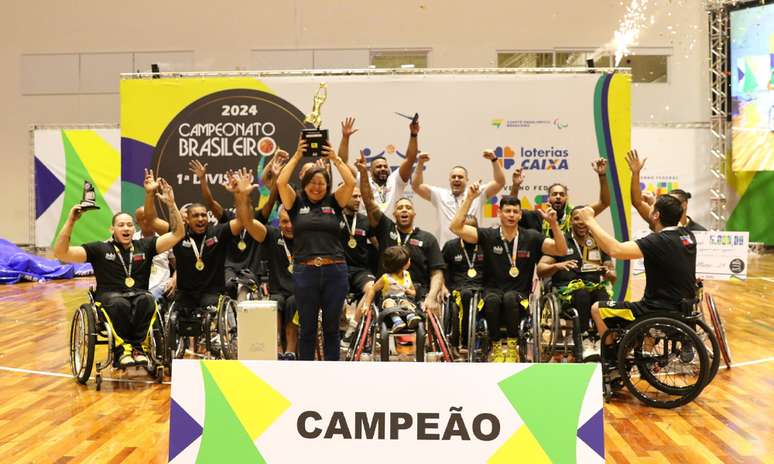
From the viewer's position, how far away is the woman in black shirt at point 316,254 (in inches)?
196

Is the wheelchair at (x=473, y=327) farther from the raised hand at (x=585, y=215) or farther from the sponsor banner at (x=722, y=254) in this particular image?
the sponsor banner at (x=722, y=254)

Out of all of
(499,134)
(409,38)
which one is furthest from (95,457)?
(409,38)

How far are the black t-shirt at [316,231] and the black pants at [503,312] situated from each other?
114 cm

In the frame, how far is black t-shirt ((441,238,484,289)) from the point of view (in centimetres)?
586

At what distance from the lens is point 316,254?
4.97m

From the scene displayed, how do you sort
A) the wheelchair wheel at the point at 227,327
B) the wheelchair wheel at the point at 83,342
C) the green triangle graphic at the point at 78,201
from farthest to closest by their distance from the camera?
the green triangle graphic at the point at 78,201, the wheelchair wheel at the point at 227,327, the wheelchair wheel at the point at 83,342

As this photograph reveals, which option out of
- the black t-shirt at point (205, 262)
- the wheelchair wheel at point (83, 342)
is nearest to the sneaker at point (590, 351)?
the black t-shirt at point (205, 262)

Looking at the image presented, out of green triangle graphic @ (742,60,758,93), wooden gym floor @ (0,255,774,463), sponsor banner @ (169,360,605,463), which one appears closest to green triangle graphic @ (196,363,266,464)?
sponsor banner @ (169,360,605,463)

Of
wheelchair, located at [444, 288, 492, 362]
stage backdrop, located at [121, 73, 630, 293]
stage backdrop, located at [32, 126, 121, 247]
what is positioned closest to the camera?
wheelchair, located at [444, 288, 492, 362]

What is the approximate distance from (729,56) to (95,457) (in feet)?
45.4

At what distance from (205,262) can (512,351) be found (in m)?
2.28

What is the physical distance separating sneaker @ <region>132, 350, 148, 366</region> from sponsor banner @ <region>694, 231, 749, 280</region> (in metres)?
5.90

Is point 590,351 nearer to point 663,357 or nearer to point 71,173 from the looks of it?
point 663,357

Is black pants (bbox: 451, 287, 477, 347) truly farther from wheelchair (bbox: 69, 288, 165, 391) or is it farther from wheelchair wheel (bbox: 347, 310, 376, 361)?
wheelchair (bbox: 69, 288, 165, 391)
